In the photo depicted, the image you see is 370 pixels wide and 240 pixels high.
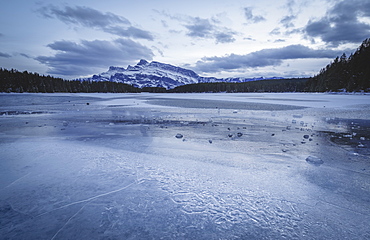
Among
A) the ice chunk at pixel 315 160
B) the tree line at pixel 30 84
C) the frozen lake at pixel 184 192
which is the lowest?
the frozen lake at pixel 184 192

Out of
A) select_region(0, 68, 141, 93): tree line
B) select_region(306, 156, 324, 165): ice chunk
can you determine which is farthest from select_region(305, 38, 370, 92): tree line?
select_region(0, 68, 141, 93): tree line

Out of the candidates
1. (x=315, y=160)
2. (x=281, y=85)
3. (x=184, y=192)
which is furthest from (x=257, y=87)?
(x=184, y=192)

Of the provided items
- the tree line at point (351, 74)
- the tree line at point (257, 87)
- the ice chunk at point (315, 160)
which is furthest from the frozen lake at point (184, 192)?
the tree line at point (257, 87)

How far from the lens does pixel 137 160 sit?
16.6 ft

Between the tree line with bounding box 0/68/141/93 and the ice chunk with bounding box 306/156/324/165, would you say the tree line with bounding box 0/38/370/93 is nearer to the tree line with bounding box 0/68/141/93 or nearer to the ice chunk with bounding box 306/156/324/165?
the tree line with bounding box 0/68/141/93

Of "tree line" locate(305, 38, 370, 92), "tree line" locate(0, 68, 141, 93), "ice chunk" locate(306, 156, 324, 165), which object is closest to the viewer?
"ice chunk" locate(306, 156, 324, 165)

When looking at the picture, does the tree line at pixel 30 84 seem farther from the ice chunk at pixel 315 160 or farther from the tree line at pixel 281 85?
the ice chunk at pixel 315 160

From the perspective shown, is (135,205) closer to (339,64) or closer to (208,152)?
(208,152)

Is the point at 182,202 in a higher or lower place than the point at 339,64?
lower

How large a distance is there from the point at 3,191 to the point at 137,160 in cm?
258

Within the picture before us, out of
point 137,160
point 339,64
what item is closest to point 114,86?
point 339,64

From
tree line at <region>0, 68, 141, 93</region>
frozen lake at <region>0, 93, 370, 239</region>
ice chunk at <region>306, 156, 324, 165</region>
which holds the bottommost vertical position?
frozen lake at <region>0, 93, 370, 239</region>

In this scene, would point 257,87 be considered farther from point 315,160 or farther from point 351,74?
point 315,160

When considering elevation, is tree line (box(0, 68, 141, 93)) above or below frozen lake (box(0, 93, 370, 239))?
above
